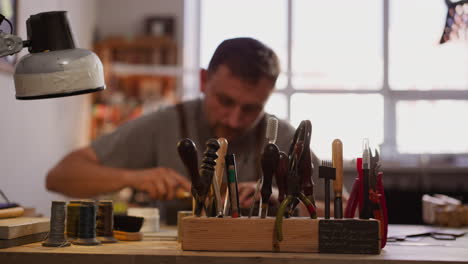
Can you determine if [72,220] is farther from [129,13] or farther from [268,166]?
[129,13]

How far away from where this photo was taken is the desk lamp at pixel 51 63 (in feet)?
A: 3.37

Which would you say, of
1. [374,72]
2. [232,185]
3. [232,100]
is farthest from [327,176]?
[374,72]

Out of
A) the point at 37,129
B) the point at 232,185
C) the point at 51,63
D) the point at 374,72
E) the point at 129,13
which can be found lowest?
the point at 232,185

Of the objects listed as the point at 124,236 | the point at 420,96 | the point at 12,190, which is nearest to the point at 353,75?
the point at 420,96

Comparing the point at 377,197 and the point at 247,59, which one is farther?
the point at 247,59

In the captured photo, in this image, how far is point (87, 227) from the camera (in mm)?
1091

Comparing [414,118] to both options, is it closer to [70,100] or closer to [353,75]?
[353,75]

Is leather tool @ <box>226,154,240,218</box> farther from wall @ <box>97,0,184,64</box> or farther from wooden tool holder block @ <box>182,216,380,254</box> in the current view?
wall @ <box>97,0,184,64</box>

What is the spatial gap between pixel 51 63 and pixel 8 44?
9 centimetres

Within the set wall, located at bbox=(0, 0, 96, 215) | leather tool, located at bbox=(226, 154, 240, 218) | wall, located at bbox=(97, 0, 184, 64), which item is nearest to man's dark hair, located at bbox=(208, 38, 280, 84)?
leather tool, located at bbox=(226, 154, 240, 218)

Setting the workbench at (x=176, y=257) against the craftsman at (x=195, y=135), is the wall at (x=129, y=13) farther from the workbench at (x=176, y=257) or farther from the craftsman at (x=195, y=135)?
the workbench at (x=176, y=257)

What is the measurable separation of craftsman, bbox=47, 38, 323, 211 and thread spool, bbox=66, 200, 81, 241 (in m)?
0.47

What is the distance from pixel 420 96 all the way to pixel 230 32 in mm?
1564

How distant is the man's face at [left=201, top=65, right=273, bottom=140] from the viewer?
1784 mm
